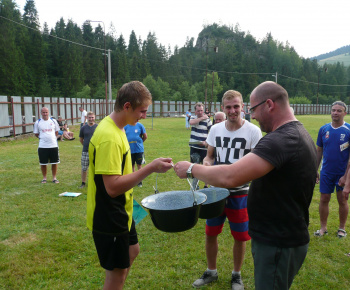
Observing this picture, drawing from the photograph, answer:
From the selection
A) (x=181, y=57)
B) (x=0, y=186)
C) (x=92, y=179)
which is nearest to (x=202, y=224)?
(x=92, y=179)

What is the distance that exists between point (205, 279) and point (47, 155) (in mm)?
6090

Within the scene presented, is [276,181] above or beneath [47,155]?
above

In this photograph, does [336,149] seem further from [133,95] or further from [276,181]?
[133,95]

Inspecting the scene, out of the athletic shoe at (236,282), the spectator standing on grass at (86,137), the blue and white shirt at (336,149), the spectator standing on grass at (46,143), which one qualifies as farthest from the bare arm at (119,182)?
the spectator standing on grass at (46,143)

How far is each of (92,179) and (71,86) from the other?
7120 centimetres

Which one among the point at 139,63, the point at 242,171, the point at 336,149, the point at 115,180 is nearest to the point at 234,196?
the point at 242,171

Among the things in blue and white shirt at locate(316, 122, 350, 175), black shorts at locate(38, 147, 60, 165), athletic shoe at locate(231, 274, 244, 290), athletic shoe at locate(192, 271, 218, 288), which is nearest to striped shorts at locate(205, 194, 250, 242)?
A: athletic shoe at locate(231, 274, 244, 290)

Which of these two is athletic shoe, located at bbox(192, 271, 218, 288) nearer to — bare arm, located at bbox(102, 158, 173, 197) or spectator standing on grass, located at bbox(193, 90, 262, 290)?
spectator standing on grass, located at bbox(193, 90, 262, 290)

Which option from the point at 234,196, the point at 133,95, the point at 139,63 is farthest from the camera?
the point at 139,63

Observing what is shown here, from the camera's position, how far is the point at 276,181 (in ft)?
6.03

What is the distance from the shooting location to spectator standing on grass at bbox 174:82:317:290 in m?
1.75

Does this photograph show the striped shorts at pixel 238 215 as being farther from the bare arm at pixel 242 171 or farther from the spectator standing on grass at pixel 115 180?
the bare arm at pixel 242 171

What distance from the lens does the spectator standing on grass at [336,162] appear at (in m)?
4.50

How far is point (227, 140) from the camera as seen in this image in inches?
132
